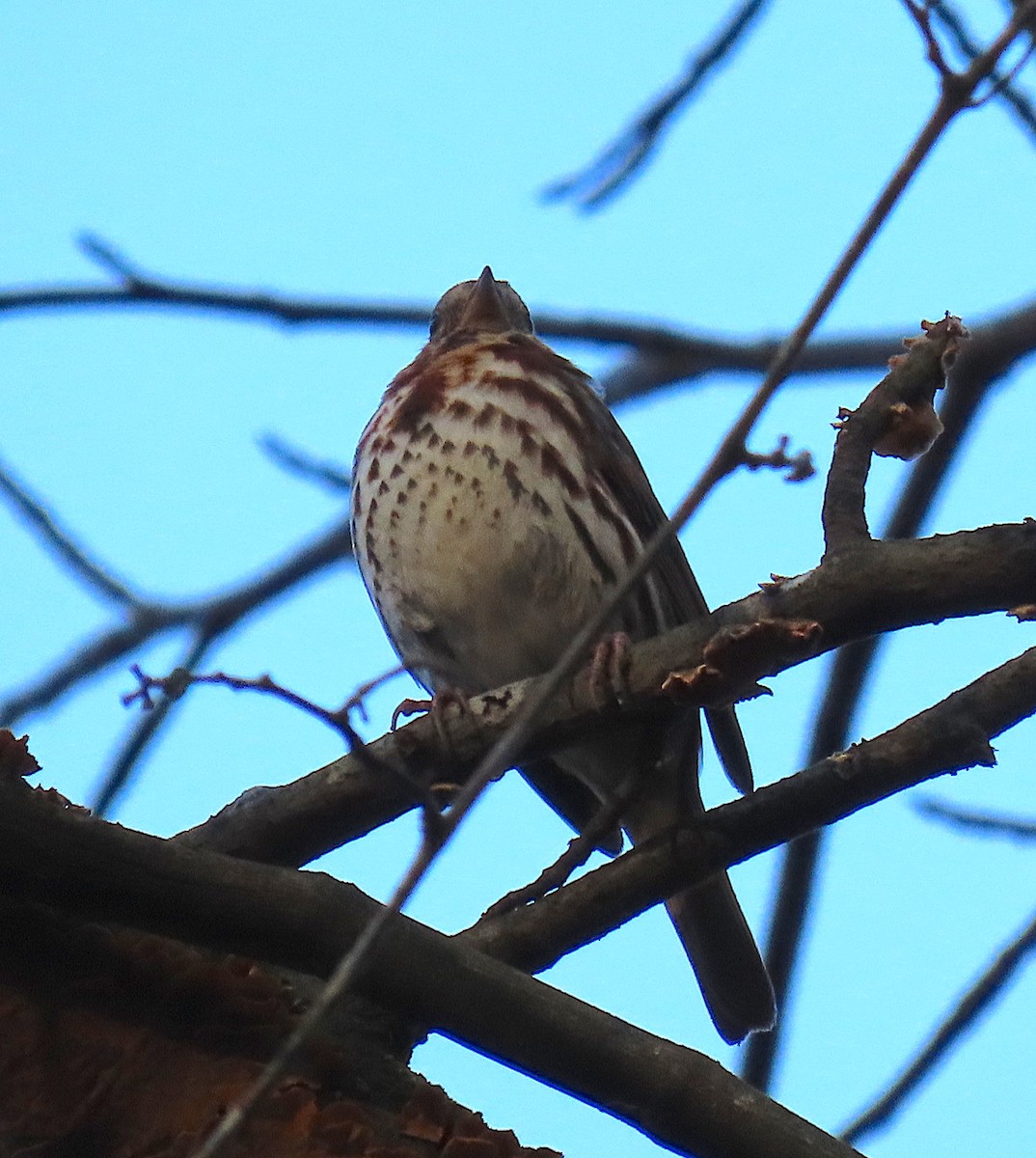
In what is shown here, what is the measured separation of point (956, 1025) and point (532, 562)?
161cm

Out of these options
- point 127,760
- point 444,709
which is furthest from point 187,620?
point 444,709

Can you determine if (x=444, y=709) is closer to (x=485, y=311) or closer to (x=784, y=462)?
(x=784, y=462)

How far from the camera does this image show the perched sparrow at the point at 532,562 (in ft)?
14.8

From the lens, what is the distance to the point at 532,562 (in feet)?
14.8

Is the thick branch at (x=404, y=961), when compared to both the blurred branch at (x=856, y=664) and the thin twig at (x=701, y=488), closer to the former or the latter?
the thin twig at (x=701, y=488)

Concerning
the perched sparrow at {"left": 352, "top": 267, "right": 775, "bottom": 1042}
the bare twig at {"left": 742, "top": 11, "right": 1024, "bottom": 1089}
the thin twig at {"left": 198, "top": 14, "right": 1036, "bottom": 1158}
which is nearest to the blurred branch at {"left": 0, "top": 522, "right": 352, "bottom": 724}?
the perched sparrow at {"left": 352, "top": 267, "right": 775, "bottom": 1042}

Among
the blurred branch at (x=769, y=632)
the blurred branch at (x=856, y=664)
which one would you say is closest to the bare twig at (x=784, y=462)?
the blurred branch at (x=769, y=632)

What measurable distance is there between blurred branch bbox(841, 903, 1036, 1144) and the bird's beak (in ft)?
9.60

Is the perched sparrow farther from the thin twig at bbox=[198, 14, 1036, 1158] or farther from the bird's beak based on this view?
the thin twig at bbox=[198, 14, 1036, 1158]

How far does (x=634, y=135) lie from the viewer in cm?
451

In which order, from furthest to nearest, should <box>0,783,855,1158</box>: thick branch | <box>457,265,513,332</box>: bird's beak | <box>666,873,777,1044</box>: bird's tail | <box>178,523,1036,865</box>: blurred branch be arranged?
<box>457,265,513,332</box>: bird's beak < <box>666,873,777,1044</box>: bird's tail < <box>178,523,1036,865</box>: blurred branch < <box>0,783,855,1158</box>: thick branch

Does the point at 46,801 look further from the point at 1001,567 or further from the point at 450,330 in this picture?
the point at 450,330

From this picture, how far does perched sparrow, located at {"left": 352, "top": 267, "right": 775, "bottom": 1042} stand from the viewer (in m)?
4.50

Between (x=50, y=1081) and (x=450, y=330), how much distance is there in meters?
3.80
